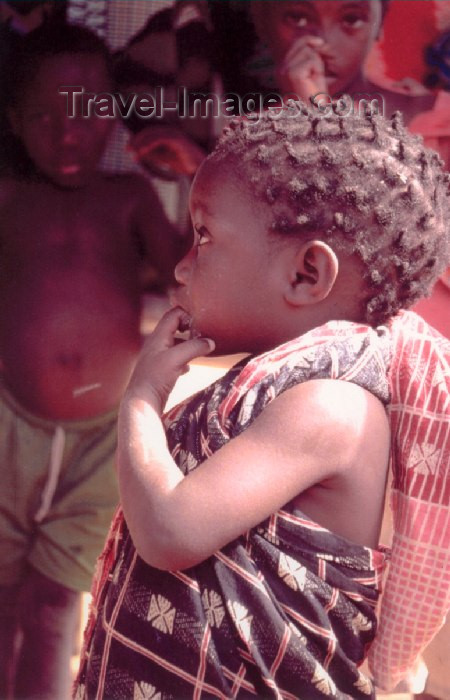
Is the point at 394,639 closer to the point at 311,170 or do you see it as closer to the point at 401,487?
the point at 401,487


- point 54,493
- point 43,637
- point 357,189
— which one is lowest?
point 43,637

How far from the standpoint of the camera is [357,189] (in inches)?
44.6

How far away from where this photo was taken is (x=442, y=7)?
2.05m

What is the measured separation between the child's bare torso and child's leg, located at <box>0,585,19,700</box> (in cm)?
49

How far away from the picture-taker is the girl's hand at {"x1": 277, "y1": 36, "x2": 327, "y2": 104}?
200 centimetres

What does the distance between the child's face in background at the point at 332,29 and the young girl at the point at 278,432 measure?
33.5 inches

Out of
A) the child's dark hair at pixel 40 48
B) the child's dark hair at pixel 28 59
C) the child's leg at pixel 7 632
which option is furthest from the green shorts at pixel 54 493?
the child's dark hair at pixel 40 48

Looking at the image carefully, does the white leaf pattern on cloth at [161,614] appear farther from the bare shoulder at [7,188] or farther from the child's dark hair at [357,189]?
the bare shoulder at [7,188]

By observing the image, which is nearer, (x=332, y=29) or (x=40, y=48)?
(x=40, y=48)

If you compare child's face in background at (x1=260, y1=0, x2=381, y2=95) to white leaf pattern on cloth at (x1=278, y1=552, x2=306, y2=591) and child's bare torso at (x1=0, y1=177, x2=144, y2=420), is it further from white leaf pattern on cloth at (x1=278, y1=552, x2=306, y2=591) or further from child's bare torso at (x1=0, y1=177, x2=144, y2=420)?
white leaf pattern on cloth at (x1=278, y1=552, x2=306, y2=591)

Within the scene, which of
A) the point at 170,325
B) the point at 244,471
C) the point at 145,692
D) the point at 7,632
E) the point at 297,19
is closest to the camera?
the point at 244,471

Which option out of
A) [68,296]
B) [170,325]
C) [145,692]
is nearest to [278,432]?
[170,325]

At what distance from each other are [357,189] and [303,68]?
1.01 m

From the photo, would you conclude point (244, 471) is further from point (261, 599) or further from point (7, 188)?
point (7, 188)
